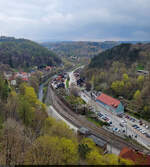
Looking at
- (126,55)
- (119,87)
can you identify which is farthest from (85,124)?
(126,55)

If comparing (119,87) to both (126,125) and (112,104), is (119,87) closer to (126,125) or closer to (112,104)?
(112,104)

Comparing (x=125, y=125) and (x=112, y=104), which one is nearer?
(x=125, y=125)

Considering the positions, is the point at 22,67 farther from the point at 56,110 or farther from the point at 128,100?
the point at 128,100

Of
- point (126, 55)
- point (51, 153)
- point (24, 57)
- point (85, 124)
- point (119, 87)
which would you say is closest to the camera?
point (51, 153)

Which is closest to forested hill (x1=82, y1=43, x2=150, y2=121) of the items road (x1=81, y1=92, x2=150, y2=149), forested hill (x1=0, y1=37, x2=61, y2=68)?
road (x1=81, y1=92, x2=150, y2=149)

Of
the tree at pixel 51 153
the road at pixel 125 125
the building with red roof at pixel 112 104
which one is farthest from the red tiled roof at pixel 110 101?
the tree at pixel 51 153

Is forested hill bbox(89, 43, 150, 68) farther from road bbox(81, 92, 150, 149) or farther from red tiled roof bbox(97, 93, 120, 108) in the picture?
road bbox(81, 92, 150, 149)

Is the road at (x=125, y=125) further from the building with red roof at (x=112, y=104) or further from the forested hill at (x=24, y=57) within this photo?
the forested hill at (x=24, y=57)
